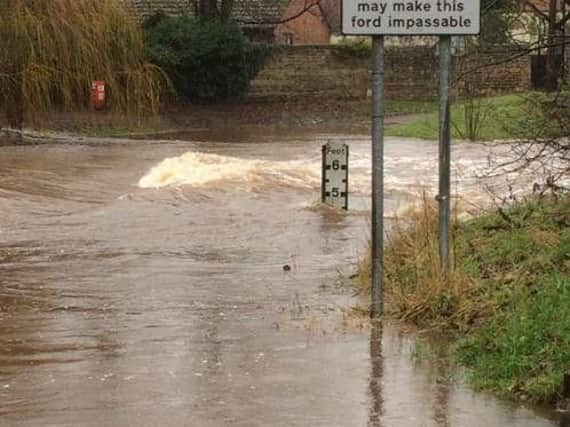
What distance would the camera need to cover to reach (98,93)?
106 ft

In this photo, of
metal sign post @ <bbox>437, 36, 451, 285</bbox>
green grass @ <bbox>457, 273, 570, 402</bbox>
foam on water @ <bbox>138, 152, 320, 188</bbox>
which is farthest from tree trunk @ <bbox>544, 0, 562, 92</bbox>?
foam on water @ <bbox>138, 152, 320, 188</bbox>

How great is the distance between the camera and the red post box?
105 feet

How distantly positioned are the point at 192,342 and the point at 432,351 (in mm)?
1732

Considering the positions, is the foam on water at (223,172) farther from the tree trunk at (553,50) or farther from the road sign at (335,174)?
the tree trunk at (553,50)

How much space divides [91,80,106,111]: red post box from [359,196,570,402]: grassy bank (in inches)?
786

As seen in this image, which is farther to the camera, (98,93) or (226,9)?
(226,9)

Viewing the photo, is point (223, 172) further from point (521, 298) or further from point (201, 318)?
point (521, 298)

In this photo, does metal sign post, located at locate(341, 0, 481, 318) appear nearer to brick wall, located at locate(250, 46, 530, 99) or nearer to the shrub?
the shrub

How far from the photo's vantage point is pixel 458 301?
9328 millimetres

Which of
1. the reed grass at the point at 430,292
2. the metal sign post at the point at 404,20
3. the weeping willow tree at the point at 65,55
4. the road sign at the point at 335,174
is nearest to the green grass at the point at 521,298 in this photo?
the reed grass at the point at 430,292

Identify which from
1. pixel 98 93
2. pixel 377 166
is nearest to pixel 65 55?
pixel 98 93

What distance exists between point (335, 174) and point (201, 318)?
32.8 ft

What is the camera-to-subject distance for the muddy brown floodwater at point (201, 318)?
7.09 metres

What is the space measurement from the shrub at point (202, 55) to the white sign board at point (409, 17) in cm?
3665
